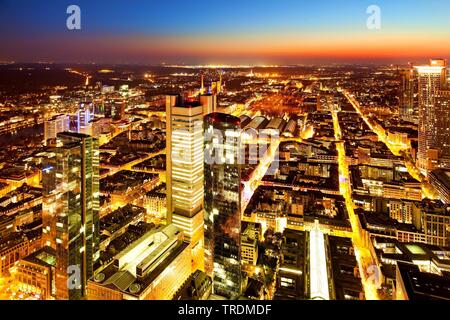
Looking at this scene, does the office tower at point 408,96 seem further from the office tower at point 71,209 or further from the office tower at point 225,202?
the office tower at point 71,209

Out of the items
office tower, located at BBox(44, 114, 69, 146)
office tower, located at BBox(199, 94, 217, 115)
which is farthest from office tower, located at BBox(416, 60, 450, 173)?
office tower, located at BBox(44, 114, 69, 146)

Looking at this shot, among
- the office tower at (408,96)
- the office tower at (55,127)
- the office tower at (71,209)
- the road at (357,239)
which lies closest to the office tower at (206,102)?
the office tower at (71,209)

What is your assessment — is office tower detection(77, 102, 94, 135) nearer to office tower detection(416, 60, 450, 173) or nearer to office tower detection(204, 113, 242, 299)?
office tower detection(204, 113, 242, 299)

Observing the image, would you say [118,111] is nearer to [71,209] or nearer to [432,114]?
[71,209]

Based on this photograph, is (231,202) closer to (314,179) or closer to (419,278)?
(419,278)

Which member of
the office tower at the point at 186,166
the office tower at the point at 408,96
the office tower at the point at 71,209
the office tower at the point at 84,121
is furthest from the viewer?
the office tower at the point at 408,96

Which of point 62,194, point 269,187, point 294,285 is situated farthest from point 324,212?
point 62,194
